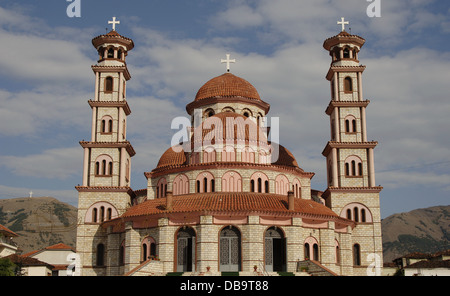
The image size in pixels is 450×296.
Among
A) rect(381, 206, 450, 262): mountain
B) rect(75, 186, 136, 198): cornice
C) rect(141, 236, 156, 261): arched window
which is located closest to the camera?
rect(141, 236, 156, 261): arched window

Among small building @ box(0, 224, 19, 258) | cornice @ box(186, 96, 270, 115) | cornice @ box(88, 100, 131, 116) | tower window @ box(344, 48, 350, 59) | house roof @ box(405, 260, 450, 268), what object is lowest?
house roof @ box(405, 260, 450, 268)

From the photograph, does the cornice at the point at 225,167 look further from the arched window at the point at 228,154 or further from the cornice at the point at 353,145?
the cornice at the point at 353,145

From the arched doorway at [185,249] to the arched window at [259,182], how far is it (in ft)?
23.9

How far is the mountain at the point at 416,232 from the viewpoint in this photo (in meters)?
158

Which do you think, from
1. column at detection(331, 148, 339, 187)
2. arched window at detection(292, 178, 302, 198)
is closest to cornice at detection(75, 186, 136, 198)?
arched window at detection(292, 178, 302, 198)

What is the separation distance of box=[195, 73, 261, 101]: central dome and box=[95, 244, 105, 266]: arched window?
60.7 ft

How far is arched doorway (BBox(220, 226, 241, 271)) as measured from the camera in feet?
135

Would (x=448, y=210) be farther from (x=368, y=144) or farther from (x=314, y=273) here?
(x=314, y=273)

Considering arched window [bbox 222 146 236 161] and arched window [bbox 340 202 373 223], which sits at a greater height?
arched window [bbox 222 146 236 161]

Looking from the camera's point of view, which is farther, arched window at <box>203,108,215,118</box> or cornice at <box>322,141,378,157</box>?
arched window at <box>203,108,215,118</box>

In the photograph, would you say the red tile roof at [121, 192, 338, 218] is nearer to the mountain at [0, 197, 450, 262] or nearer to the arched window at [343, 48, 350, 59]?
the arched window at [343, 48, 350, 59]

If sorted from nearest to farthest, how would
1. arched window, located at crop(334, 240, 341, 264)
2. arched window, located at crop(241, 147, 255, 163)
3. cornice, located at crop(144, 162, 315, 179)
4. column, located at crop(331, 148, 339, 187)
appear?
arched window, located at crop(334, 240, 341, 264)
cornice, located at crop(144, 162, 315, 179)
arched window, located at crop(241, 147, 255, 163)
column, located at crop(331, 148, 339, 187)
